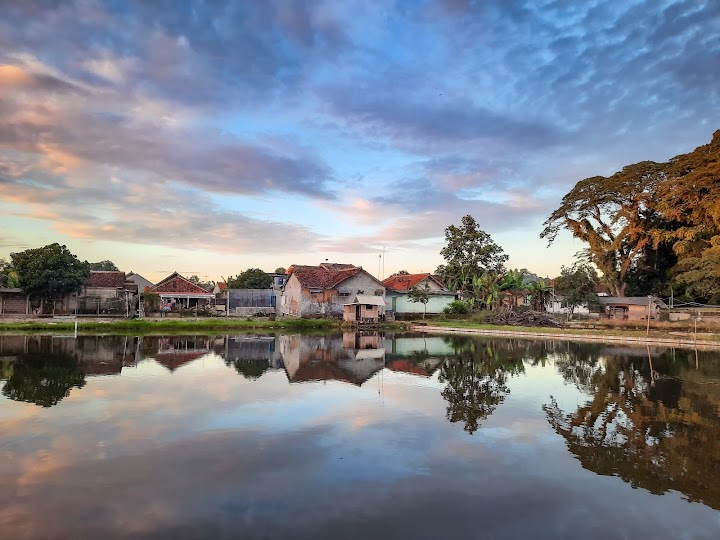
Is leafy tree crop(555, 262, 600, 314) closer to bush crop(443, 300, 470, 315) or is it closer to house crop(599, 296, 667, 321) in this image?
house crop(599, 296, 667, 321)

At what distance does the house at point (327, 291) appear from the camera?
41469mm

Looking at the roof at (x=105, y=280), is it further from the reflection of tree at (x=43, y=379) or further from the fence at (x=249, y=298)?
the reflection of tree at (x=43, y=379)

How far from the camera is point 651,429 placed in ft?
31.6

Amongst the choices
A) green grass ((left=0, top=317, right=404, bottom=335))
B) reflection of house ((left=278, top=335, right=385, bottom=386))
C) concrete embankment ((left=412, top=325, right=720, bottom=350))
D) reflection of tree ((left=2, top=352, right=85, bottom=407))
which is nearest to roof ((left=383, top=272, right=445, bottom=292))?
concrete embankment ((left=412, top=325, right=720, bottom=350))

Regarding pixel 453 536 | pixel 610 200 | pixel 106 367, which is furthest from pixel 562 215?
pixel 453 536

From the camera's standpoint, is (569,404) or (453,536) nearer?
(453,536)

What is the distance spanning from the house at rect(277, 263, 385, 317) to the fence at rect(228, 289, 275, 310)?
2.98 m

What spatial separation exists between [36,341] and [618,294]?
44090 millimetres

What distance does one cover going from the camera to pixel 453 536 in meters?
5.32

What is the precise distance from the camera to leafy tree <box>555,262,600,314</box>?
132ft

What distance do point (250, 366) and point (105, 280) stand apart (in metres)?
32.5

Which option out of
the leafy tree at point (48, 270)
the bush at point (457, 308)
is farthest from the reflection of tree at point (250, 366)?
the bush at point (457, 308)

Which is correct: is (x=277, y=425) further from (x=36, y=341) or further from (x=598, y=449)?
(x=36, y=341)

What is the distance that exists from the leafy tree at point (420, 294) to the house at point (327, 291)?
8.39 ft
